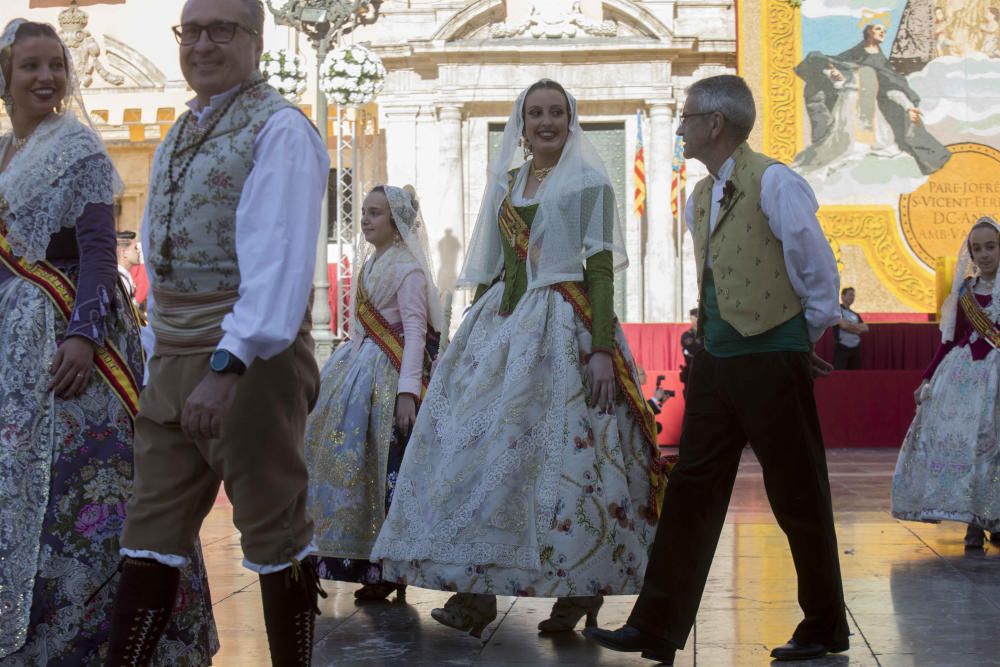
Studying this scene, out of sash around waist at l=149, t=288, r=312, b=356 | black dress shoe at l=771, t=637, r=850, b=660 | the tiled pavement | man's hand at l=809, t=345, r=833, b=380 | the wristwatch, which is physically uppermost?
sash around waist at l=149, t=288, r=312, b=356

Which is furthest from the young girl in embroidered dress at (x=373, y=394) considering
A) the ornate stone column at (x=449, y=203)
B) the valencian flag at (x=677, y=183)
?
the ornate stone column at (x=449, y=203)

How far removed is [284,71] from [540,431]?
383 inches

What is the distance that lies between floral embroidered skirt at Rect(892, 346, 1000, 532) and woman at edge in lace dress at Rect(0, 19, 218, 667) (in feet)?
13.7

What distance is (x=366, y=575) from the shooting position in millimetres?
4742

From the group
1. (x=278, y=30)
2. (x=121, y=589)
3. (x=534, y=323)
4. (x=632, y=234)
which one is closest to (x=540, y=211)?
(x=534, y=323)

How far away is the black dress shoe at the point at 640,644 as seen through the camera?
12.0 ft

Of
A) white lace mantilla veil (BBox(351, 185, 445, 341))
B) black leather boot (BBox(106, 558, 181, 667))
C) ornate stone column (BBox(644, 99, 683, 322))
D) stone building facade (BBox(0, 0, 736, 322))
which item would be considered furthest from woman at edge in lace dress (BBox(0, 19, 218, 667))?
ornate stone column (BBox(644, 99, 683, 322))

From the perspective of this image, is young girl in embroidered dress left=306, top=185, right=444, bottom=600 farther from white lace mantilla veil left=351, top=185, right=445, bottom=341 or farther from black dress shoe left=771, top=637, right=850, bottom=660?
black dress shoe left=771, top=637, right=850, bottom=660

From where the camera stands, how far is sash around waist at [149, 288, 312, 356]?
2613 mm

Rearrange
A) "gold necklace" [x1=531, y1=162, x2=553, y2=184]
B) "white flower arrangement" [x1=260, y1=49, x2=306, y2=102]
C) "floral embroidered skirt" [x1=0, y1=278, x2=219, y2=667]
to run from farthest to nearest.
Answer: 1. "white flower arrangement" [x1=260, y1=49, x2=306, y2=102]
2. "gold necklace" [x1=531, y1=162, x2=553, y2=184]
3. "floral embroidered skirt" [x1=0, y1=278, x2=219, y2=667]

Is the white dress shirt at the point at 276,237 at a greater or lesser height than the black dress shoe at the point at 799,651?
greater

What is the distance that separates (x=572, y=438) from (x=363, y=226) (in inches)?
63.2

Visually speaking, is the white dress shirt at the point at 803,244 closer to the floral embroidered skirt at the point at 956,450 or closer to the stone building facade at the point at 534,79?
the floral embroidered skirt at the point at 956,450

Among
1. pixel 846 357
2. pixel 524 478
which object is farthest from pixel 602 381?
pixel 846 357
